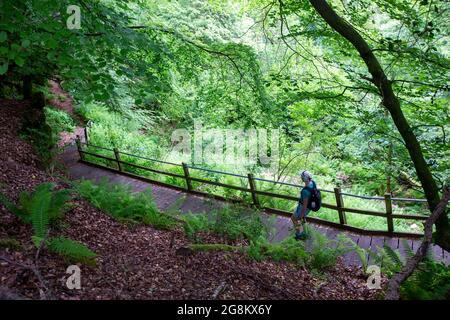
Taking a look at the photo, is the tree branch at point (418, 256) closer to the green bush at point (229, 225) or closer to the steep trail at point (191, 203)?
the steep trail at point (191, 203)

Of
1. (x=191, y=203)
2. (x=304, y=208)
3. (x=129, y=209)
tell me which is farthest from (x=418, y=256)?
(x=191, y=203)

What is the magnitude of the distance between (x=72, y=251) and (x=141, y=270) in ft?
2.99

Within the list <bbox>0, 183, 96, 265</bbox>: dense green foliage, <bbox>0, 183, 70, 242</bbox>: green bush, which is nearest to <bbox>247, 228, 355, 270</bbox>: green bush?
A: <bbox>0, 183, 96, 265</bbox>: dense green foliage

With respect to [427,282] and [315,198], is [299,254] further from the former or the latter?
[427,282]

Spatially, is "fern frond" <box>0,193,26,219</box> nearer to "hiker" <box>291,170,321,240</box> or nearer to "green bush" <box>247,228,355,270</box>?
"green bush" <box>247,228,355,270</box>

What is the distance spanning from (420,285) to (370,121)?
115 inches

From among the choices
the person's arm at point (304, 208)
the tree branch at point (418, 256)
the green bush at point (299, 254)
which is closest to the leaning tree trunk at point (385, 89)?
the tree branch at point (418, 256)

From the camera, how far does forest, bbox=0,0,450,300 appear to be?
4.24m

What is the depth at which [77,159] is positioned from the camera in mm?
15023

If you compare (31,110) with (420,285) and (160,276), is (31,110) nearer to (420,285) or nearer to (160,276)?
(160,276)

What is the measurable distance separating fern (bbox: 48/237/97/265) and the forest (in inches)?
0.6

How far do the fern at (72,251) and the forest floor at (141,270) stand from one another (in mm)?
79

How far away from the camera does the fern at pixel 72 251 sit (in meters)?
4.20
